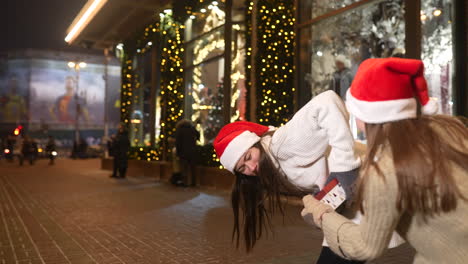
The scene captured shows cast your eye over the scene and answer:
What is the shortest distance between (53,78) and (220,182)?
5589 centimetres

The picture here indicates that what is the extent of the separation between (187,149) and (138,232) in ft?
18.7

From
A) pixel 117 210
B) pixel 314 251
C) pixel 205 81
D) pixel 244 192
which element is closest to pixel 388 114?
pixel 244 192

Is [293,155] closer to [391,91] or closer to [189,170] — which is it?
[391,91]

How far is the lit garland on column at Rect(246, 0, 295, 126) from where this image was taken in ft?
34.7

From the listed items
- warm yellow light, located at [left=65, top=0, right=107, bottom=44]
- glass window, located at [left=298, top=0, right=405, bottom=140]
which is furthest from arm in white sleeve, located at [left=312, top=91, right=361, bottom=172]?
warm yellow light, located at [left=65, top=0, right=107, bottom=44]

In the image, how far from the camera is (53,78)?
6138 centimetres

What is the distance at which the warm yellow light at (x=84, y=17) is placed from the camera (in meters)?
14.8

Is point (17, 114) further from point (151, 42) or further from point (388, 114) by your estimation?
point (388, 114)

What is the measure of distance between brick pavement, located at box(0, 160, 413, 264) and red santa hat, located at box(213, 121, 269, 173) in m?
1.99

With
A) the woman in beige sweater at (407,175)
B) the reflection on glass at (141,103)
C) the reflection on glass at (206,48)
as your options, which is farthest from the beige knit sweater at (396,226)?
the reflection on glass at (141,103)

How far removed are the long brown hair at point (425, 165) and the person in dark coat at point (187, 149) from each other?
418 inches

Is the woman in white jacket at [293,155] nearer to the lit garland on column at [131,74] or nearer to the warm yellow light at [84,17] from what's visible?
the warm yellow light at [84,17]

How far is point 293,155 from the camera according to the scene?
259cm

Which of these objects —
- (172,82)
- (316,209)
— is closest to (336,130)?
(316,209)
